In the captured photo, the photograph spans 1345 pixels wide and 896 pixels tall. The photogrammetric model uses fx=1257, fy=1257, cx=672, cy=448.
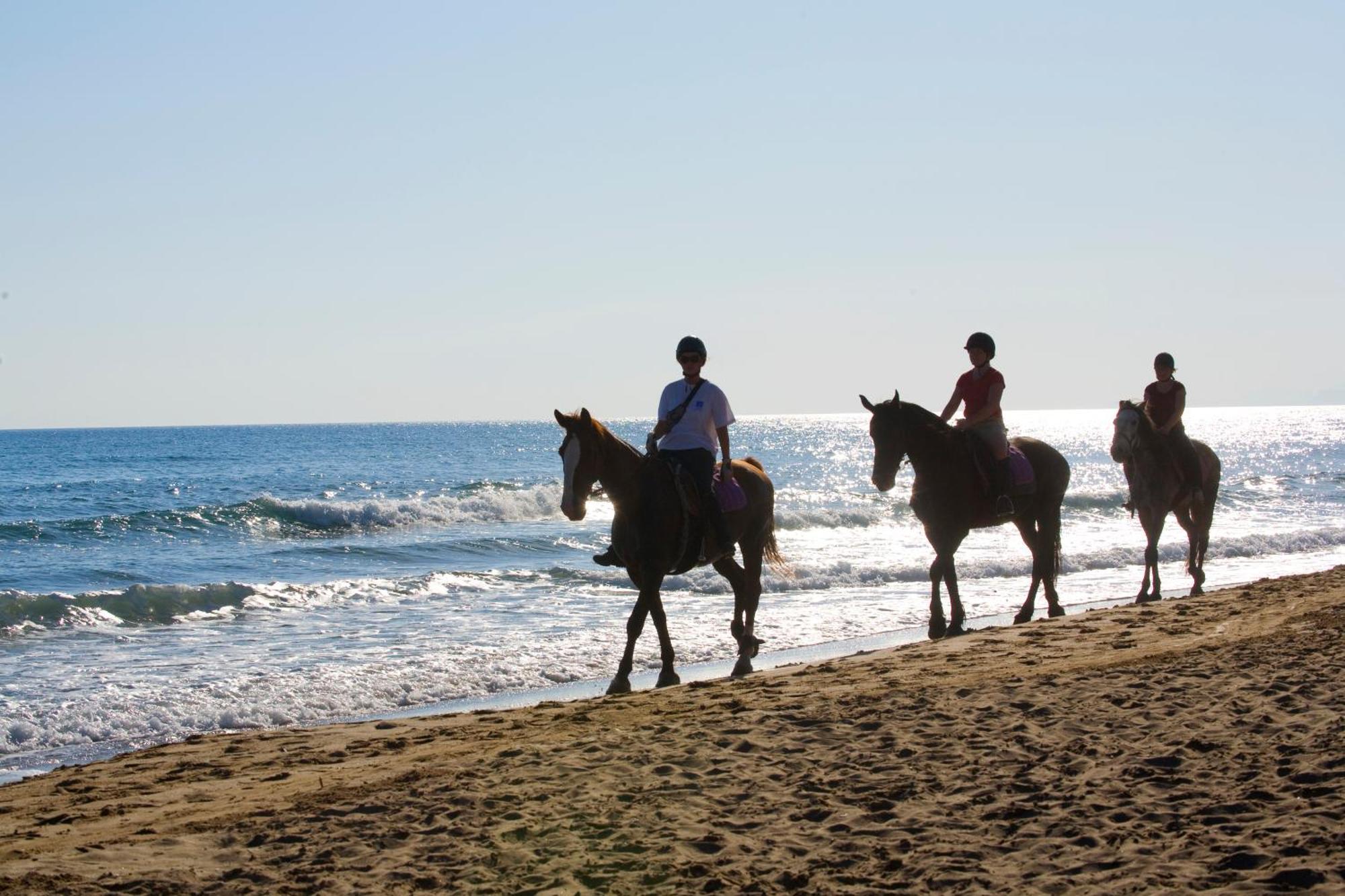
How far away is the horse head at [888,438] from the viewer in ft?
36.9

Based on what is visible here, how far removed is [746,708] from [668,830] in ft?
8.84

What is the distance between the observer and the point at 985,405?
11773 millimetres

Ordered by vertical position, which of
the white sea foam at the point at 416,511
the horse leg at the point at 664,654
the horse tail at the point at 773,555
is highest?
the horse tail at the point at 773,555

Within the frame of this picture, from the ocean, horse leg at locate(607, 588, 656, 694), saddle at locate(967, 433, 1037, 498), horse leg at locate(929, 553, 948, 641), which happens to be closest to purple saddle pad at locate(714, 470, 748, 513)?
horse leg at locate(607, 588, 656, 694)

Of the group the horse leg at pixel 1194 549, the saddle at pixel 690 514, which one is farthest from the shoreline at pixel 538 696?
the horse leg at pixel 1194 549

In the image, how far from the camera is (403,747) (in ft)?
27.1

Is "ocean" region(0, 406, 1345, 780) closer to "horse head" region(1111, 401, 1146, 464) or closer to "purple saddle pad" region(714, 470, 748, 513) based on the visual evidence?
"purple saddle pad" region(714, 470, 748, 513)

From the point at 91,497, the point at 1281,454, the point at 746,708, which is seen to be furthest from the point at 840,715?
the point at 1281,454

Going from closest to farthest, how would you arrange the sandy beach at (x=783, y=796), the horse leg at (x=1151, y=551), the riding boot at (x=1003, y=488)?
the sandy beach at (x=783, y=796), the riding boot at (x=1003, y=488), the horse leg at (x=1151, y=551)

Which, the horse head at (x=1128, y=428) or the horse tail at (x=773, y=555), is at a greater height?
the horse head at (x=1128, y=428)

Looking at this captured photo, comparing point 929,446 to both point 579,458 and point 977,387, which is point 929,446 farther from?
point 579,458

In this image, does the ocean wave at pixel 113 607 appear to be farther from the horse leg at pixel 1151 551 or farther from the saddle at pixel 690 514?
the horse leg at pixel 1151 551

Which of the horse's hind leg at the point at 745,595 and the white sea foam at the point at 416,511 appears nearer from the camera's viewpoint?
the horse's hind leg at the point at 745,595

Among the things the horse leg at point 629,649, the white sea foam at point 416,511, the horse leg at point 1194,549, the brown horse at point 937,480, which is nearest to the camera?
the horse leg at point 629,649
